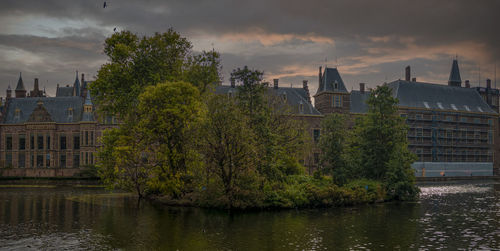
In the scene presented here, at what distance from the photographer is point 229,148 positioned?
3147 centimetres

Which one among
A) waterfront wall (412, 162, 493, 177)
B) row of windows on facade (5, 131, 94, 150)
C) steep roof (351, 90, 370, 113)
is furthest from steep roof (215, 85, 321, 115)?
waterfront wall (412, 162, 493, 177)

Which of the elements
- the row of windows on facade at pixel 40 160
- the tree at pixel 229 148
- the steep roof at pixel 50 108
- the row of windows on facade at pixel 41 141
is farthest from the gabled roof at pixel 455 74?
the row of windows on facade at pixel 40 160

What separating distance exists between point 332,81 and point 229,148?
44.6 meters

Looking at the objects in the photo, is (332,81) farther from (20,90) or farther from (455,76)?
(20,90)

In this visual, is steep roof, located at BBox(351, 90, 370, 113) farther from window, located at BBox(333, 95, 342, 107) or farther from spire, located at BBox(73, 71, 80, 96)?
spire, located at BBox(73, 71, 80, 96)

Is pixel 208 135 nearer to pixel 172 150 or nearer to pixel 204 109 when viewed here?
pixel 204 109

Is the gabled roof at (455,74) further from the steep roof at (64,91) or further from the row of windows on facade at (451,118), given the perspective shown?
the steep roof at (64,91)

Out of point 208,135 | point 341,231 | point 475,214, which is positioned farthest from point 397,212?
point 208,135

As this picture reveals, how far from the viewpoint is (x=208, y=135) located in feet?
104

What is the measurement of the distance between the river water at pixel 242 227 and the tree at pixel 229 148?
2.65 m

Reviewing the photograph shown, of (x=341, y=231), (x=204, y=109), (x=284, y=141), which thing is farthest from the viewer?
(x=284, y=141)

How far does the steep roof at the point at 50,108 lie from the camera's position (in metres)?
69.2

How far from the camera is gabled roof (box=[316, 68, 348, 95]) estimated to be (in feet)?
236

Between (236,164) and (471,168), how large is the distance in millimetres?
71046
